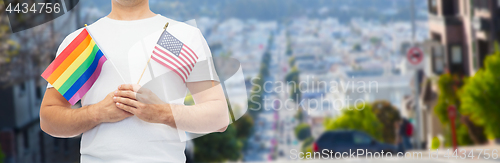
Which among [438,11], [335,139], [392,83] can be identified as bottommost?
[335,139]

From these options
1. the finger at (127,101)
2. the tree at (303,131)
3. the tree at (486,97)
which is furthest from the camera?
the tree at (303,131)

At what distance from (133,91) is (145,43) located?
122 mm

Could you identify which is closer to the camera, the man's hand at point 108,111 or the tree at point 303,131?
the man's hand at point 108,111

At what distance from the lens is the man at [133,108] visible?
1017 mm

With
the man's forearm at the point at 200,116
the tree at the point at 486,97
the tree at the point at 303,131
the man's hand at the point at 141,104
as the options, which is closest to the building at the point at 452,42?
the tree at the point at 486,97

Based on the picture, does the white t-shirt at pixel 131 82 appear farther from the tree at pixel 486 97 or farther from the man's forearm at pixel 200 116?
the tree at pixel 486 97

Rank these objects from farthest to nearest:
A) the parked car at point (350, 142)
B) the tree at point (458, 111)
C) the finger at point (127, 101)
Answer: the parked car at point (350, 142)
the tree at point (458, 111)
the finger at point (127, 101)

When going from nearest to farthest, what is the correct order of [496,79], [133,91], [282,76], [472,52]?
1. [133,91]
2. [496,79]
3. [472,52]
4. [282,76]

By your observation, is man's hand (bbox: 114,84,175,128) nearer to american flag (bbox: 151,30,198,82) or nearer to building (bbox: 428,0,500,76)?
american flag (bbox: 151,30,198,82)

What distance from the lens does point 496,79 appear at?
6.64m

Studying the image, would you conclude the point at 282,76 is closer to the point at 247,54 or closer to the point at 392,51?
the point at 247,54

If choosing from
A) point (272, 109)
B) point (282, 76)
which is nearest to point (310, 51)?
point (282, 76)

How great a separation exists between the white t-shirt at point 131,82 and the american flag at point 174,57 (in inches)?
0.5

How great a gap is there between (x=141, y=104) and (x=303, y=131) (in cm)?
635
